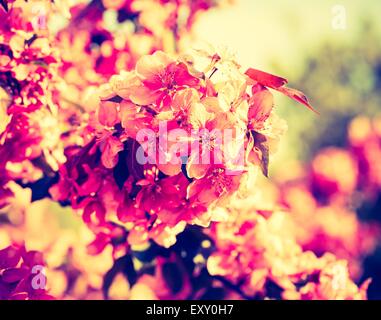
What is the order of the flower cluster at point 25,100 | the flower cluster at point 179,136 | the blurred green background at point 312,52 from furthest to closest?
the blurred green background at point 312,52
the flower cluster at point 25,100
the flower cluster at point 179,136

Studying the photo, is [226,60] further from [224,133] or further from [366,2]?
[366,2]

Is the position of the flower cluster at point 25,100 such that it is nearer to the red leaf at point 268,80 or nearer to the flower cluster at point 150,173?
the flower cluster at point 150,173

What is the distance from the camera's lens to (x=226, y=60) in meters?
0.65

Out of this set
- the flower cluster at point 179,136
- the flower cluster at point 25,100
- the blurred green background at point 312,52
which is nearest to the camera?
the flower cluster at point 179,136

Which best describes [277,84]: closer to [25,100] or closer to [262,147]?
[262,147]

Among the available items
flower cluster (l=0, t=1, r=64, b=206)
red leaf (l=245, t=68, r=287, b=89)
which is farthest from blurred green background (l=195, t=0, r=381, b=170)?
flower cluster (l=0, t=1, r=64, b=206)

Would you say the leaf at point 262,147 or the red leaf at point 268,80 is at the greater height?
the red leaf at point 268,80

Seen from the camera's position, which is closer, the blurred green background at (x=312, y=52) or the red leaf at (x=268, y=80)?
the red leaf at (x=268, y=80)

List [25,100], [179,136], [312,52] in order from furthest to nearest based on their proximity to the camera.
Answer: [312,52] < [25,100] < [179,136]

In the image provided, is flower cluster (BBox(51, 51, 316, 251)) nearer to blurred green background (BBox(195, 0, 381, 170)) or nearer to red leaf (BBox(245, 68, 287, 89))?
red leaf (BBox(245, 68, 287, 89))

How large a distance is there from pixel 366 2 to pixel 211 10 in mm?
277

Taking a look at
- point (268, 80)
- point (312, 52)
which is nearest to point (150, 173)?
point (268, 80)

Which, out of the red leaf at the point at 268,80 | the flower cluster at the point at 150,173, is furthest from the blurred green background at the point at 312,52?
the red leaf at the point at 268,80
